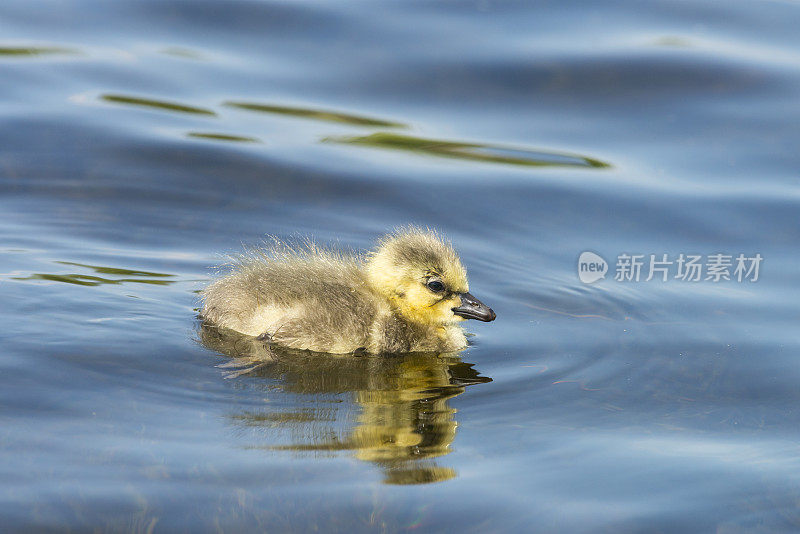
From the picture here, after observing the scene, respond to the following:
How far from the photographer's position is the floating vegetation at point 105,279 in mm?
6195

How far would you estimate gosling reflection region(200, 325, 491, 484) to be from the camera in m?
4.45

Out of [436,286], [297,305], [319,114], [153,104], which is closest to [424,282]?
[436,286]

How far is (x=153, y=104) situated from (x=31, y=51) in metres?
1.70

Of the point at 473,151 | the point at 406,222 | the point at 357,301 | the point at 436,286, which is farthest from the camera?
the point at 473,151

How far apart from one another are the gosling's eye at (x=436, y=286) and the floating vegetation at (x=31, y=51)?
5.77 metres

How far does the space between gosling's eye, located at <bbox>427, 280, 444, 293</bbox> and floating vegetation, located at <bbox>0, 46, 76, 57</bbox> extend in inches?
227

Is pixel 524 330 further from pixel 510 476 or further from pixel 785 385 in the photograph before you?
pixel 510 476

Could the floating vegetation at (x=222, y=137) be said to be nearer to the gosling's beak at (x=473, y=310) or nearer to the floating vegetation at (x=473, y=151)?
the floating vegetation at (x=473, y=151)

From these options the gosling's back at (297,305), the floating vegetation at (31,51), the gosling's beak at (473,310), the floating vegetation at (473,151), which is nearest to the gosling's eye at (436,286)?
the gosling's beak at (473,310)

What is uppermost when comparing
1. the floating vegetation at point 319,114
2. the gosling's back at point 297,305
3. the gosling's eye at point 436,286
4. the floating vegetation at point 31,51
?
the floating vegetation at point 31,51

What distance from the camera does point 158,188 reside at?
7812 millimetres

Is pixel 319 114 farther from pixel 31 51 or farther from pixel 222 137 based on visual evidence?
pixel 31 51

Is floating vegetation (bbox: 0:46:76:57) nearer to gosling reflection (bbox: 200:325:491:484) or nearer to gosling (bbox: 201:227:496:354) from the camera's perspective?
gosling (bbox: 201:227:496:354)

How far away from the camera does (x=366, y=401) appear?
16.5 feet
